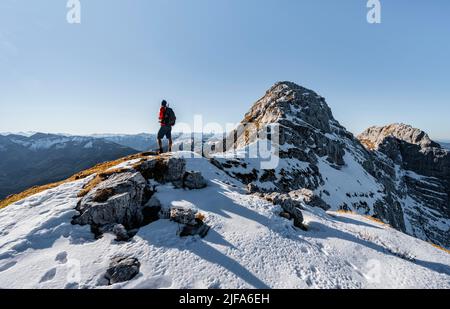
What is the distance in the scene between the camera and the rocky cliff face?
5339 cm

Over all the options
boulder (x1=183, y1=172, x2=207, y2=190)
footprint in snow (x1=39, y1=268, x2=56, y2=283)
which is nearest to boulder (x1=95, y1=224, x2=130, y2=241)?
footprint in snow (x1=39, y1=268, x2=56, y2=283)

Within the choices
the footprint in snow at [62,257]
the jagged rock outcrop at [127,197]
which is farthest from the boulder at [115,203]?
the footprint in snow at [62,257]

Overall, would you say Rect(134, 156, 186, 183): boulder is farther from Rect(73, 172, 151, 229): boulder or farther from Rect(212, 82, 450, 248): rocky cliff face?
→ Rect(212, 82, 450, 248): rocky cliff face

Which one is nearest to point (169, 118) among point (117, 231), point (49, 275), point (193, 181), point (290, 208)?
point (193, 181)

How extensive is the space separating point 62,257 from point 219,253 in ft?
23.5

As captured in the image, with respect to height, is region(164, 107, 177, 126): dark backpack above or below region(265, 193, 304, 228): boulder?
above

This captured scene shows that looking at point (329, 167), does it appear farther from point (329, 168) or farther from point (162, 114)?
point (162, 114)

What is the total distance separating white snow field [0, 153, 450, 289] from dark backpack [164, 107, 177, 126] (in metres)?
8.77

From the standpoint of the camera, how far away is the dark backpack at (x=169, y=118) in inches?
882

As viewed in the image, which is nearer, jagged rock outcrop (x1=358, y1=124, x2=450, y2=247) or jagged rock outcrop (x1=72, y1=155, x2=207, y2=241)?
jagged rock outcrop (x1=72, y1=155, x2=207, y2=241)

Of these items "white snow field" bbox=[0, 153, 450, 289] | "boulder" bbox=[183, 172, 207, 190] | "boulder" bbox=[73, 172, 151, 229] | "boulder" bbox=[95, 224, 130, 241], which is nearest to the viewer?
"white snow field" bbox=[0, 153, 450, 289]
